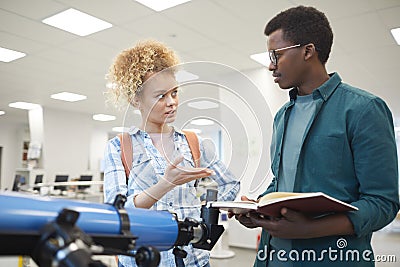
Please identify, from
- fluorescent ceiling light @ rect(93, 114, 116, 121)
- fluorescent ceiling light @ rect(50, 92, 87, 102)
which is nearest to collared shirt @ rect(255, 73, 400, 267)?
fluorescent ceiling light @ rect(50, 92, 87, 102)

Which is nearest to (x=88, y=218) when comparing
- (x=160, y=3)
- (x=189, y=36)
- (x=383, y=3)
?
(x=160, y=3)

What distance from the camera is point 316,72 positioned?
3.26 feet

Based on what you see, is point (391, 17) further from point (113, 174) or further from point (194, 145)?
point (113, 174)

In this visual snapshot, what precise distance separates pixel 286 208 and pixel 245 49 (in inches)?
132

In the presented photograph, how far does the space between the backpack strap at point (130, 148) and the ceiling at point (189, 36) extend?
4.44 ft

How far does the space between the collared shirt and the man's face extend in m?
0.07

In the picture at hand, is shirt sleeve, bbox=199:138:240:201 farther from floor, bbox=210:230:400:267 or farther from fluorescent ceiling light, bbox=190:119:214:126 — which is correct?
floor, bbox=210:230:400:267

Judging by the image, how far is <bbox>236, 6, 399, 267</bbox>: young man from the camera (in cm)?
82

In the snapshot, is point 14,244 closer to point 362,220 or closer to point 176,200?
point 176,200

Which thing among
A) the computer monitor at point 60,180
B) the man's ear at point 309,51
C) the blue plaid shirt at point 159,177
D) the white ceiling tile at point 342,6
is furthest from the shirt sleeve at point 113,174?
the computer monitor at point 60,180

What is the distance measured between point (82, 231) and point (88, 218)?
5cm

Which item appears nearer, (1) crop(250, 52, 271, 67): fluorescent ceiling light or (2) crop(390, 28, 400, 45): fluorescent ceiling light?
(2) crop(390, 28, 400, 45): fluorescent ceiling light

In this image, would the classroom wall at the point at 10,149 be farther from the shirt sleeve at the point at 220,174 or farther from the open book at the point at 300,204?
the open book at the point at 300,204

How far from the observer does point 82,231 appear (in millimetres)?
515
